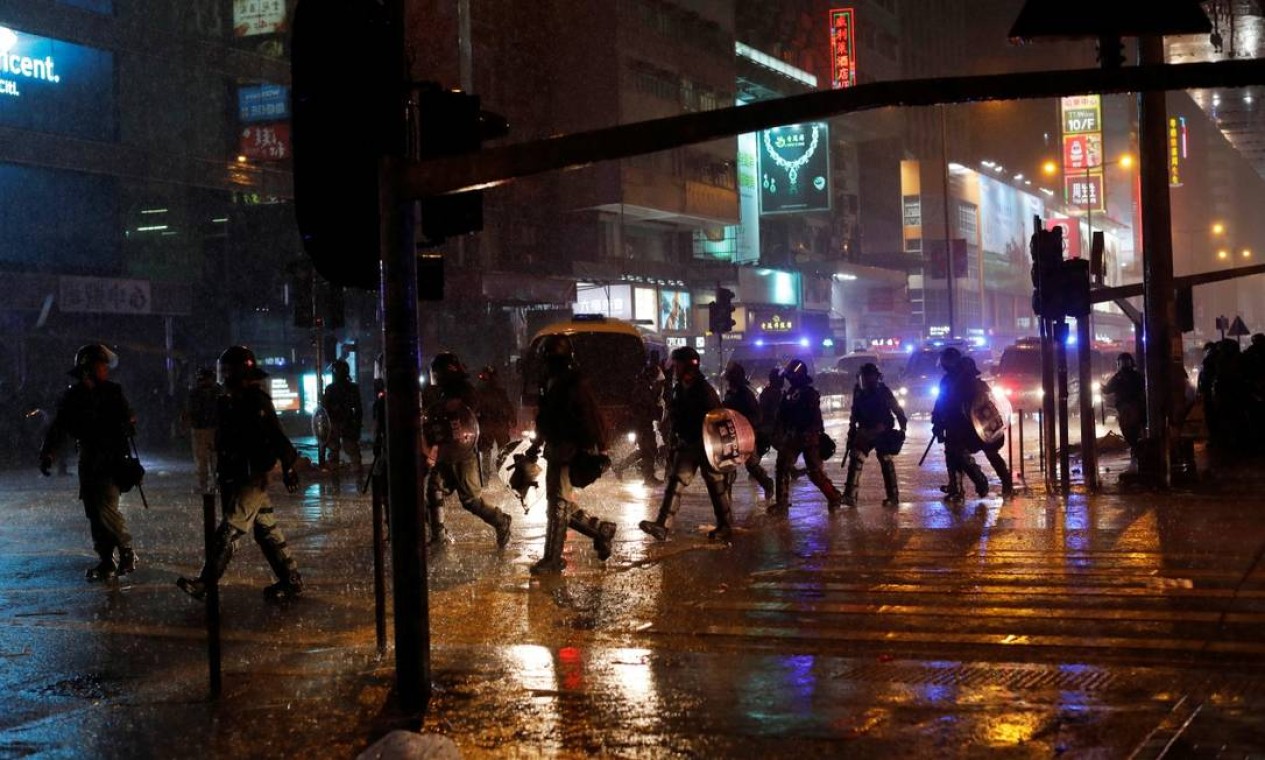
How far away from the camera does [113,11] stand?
3262 centimetres

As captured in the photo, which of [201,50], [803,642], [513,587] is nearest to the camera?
[803,642]

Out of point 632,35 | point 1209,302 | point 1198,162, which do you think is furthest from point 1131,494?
point 1198,162

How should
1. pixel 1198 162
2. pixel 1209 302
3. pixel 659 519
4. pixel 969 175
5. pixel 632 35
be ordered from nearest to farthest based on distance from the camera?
pixel 659 519 < pixel 632 35 < pixel 969 175 < pixel 1209 302 < pixel 1198 162

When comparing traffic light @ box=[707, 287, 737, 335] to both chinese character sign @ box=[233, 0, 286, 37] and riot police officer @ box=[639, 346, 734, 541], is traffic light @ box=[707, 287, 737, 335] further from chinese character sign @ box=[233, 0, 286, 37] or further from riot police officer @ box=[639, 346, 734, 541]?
chinese character sign @ box=[233, 0, 286, 37]

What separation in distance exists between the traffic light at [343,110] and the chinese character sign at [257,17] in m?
31.3

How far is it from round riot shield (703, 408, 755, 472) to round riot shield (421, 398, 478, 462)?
7.32 ft

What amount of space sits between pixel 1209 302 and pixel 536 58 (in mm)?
113676

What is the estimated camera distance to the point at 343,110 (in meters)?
6.43

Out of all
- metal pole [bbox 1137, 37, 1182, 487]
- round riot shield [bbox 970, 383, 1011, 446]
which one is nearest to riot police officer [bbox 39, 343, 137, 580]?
round riot shield [bbox 970, 383, 1011, 446]

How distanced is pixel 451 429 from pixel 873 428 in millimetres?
5705

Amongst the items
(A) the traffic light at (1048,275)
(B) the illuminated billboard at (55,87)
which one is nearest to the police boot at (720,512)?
(A) the traffic light at (1048,275)

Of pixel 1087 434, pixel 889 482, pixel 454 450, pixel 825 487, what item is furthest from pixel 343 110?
pixel 1087 434

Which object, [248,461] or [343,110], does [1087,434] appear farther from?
[343,110]

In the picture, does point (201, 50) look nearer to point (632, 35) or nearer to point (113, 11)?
point (113, 11)
